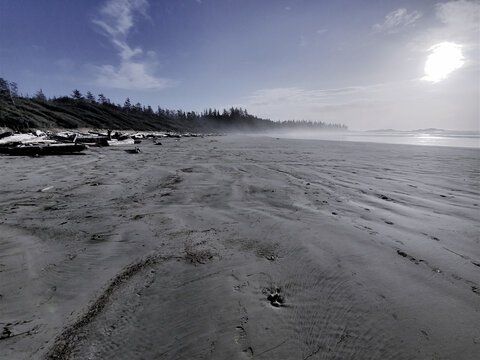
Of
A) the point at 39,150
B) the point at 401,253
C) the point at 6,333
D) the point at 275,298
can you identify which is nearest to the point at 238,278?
the point at 275,298

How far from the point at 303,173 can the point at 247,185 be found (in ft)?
8.02

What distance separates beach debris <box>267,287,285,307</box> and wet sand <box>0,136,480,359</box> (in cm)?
1

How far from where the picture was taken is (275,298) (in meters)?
1.87

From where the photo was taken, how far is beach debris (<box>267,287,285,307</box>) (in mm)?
1815

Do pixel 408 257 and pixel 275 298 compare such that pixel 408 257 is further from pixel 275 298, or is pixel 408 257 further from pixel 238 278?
pixel 238 278

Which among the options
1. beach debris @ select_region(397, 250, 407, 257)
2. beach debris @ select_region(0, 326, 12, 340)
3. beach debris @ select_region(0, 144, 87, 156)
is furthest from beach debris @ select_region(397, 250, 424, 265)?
beach debris @ select_region(0, 144, 87, 156)

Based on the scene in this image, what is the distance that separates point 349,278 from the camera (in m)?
2.12

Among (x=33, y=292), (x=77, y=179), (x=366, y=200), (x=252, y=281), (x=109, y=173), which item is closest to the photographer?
(x=33, y=292)

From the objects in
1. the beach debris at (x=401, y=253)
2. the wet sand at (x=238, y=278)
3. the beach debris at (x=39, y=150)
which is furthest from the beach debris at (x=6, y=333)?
the beach debris at (x=39, y=150)

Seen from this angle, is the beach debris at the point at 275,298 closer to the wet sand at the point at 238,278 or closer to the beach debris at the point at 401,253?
the wet sand at the point at 238,278

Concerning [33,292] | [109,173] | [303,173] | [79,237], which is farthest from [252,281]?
[109,173]

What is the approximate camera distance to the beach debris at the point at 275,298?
5.96 feet

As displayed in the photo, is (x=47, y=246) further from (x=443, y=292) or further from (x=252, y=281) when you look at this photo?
(x=443, y=292)

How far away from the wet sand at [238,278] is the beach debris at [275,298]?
1cm
